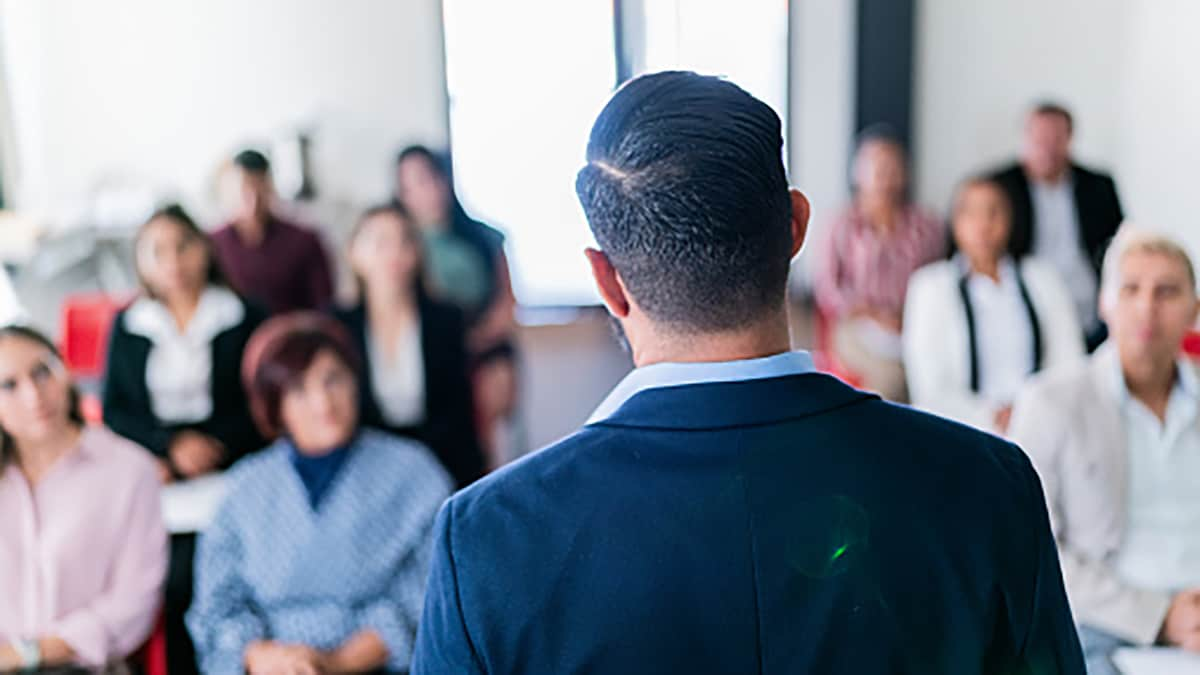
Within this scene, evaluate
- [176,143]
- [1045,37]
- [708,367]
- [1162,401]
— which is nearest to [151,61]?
[176,143]

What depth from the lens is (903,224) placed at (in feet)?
12.4

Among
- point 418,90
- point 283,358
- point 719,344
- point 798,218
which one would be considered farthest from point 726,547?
point 418,90

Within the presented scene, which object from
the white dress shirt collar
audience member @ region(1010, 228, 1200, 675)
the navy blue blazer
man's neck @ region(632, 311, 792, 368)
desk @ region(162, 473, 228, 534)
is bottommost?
desk @ region(162, 473, 228, 534)

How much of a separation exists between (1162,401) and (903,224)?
1.86 metres

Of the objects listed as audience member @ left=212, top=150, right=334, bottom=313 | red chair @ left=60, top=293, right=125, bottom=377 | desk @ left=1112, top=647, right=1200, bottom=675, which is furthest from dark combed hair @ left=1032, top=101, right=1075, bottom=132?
red chair @ left=60, top=293, right=125, bottom=377

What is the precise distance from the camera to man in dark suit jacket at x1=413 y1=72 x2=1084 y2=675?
0.73 metres

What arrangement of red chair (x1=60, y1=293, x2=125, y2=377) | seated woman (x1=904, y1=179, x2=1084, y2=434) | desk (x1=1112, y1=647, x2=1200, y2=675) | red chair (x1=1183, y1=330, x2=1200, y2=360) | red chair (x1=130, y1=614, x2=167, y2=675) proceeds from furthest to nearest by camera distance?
1. red chair (x1=60, y1=293, x2=125, y2=377)
2. seated woman (x1=904, y1=179, x2=1084, y2=434)
3. red chair (x1=1183, y1=330, x2=1200, y2=360)
4. red chair (x1=130, y1=614, x2=167, y2=675)
5. desk (x1=1112, y1=647, x2=1200, y2=675)

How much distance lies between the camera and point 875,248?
147 inches

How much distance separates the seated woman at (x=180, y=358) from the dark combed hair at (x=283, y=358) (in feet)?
1.66

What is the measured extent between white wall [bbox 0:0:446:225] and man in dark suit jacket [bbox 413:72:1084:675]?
3397 mm

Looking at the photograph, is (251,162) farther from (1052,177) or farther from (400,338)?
(1052,177)

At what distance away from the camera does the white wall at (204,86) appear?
12.9ft

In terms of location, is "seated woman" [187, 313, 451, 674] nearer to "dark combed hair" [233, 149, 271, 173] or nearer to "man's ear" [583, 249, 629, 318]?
"man's ear" [583, 249, 629, 318]

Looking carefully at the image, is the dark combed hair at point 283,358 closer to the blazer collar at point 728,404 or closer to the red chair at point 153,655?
the red chair at point 153,655
